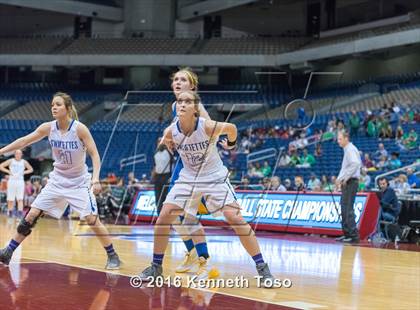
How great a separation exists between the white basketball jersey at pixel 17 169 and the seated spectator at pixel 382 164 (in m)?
10.1

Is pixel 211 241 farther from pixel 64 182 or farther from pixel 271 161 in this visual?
pixel 271 161

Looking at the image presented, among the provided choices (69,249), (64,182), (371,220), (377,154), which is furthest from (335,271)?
(377,154)

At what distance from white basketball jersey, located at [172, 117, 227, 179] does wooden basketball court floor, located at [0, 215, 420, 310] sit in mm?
1133

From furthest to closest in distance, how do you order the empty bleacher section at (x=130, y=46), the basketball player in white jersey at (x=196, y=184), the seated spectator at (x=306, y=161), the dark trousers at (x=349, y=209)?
the empty bleacher section at (x=130, y=46) < the seated spectator at (x=306, y=161) < the dark trousers at (x=349, y=209) < the basketball player in white jersey at (x=196, y=184)

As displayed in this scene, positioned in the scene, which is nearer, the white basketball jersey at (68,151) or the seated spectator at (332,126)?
the white basketball jersey at (68,151)

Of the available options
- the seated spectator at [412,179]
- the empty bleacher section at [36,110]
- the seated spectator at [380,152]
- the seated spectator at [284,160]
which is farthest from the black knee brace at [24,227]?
the empty bleacher section at [36,110]

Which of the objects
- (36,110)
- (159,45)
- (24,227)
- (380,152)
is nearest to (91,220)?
(24,227)

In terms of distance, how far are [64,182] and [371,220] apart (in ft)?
27.2

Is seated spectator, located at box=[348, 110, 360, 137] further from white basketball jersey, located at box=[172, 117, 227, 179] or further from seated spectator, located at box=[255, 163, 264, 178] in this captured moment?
white basketball jersey, located at box=[172, 117, 227, 179]

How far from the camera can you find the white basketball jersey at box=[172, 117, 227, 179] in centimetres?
653

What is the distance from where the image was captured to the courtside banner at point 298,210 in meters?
14.4

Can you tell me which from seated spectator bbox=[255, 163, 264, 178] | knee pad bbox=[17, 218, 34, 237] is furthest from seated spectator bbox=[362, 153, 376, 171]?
knee pad bbox=[17, 218, 34, 237]

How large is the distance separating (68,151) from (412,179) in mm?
12317

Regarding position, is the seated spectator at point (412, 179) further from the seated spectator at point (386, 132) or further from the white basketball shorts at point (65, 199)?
the white basketball shorts at point (65, 199)
